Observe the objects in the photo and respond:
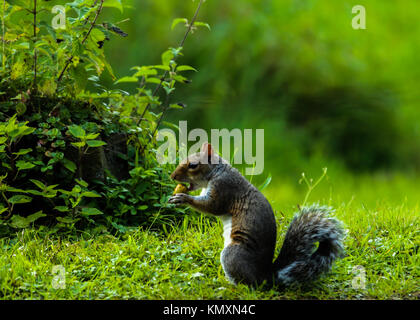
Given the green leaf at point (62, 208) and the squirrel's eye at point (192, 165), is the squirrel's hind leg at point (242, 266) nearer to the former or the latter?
the squirrel's eye at point (192, 165)

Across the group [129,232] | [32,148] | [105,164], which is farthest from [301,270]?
[32,148]

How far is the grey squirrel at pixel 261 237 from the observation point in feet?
9.05

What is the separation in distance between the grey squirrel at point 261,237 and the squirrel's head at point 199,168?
0.08m

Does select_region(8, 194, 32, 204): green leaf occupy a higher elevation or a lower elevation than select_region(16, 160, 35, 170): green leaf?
lower

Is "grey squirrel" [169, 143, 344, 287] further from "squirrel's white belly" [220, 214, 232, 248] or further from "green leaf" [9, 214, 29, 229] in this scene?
"green leaf" [9, 214, 29, 229]

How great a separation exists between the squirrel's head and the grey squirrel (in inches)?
3.2

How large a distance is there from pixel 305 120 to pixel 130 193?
3.22m

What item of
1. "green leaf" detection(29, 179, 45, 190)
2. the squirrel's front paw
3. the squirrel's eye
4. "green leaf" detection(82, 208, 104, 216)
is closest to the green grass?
"green leaf" detection(82, 208, 104, 216)

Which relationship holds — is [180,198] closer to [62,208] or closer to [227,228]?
[227,228]

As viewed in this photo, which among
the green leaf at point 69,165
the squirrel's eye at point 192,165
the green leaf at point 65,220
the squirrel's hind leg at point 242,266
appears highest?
the squirrel's eye at point 192,165

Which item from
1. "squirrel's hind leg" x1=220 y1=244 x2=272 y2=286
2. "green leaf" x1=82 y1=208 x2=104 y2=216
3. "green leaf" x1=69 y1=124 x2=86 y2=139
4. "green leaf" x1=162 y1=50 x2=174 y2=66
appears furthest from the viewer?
"green leaf" x1=162 y1=50 x2=174 y2=66

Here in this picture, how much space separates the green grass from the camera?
2787 millimetres

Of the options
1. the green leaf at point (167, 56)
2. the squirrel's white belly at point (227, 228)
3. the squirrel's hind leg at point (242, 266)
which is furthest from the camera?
the green leaf at point (167, 56)

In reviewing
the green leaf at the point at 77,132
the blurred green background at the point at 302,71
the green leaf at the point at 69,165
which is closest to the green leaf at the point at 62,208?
the green leaf at the point at 69,165
